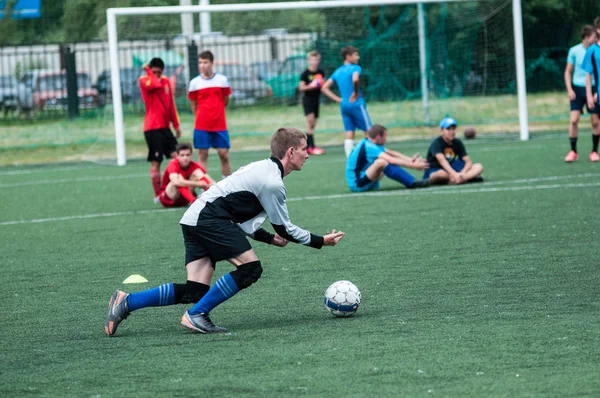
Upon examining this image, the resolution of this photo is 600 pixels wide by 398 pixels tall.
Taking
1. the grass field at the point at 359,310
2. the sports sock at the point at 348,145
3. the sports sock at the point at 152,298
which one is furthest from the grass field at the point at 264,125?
the sports sock at the point at 152,298

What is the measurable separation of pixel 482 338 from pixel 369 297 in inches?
58.4

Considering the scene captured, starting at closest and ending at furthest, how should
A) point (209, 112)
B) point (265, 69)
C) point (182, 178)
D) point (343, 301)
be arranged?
point (343, 301)
point (182, 178)
point (209, 112)
point (265, 69)

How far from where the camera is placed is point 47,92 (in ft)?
86.8

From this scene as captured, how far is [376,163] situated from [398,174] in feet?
1.20

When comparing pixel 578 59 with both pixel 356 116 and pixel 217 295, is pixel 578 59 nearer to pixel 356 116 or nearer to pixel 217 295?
pixel 356 116

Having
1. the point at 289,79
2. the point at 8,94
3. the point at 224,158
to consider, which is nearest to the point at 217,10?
the point at 289,79

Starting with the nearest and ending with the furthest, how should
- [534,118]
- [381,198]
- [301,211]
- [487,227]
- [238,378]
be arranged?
[238,378] → [487,227] → [301,211] → [381,198] → [534,118]

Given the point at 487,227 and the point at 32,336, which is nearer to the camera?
the point at 32,336

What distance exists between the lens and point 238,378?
482 cm

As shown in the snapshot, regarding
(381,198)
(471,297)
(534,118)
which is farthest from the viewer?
(534,118)

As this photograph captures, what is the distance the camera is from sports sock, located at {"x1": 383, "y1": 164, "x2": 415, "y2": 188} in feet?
43.2

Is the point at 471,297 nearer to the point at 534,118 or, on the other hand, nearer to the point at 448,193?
the point at 448,193

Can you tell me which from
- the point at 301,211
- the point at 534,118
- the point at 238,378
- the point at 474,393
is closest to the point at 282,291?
the point at 238,378

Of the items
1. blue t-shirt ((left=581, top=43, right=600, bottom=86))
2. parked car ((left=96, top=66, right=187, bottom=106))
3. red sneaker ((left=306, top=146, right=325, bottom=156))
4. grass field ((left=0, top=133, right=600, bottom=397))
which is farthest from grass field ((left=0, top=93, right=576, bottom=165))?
grass field ((left=0, top=133, right=600, bottom=397))
